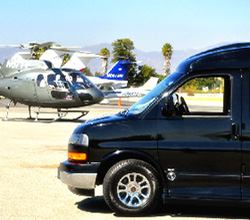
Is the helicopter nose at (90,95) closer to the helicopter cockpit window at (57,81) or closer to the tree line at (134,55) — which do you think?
the helicopter cockpit window at (57,81)

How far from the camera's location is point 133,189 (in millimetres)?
6250

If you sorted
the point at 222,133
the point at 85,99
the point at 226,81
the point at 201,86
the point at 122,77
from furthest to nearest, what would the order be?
the point at 122,77
the point at 85,99
the point at 201,86
the point at 226,81
the point at 222,133

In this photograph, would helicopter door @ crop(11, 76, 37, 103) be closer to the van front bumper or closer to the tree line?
the van front bumper

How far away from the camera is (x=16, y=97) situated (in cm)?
2339

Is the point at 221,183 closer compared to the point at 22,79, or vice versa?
the point at 221,183

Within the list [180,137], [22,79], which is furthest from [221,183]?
[22,79]

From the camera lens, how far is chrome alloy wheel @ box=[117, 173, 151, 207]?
624cm

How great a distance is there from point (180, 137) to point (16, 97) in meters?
18.2

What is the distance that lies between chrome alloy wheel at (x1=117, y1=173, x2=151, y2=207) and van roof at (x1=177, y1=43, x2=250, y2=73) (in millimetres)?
1512

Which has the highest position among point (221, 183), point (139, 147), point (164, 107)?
point (164, 107)

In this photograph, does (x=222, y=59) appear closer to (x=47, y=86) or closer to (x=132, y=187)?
(x=132, y=187)

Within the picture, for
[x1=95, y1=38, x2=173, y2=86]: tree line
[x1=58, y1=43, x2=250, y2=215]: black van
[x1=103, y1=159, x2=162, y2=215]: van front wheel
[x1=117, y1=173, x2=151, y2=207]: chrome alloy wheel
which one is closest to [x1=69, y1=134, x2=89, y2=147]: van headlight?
[x1=58, y1=43, x2=250, y2=215]: black van

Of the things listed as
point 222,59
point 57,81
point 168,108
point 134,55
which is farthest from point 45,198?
point 134,55

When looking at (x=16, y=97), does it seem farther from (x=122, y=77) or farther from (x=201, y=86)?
(x=122, y=77)
